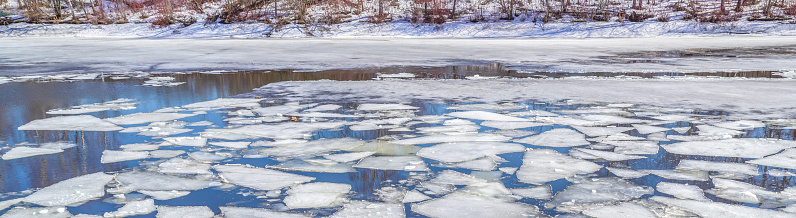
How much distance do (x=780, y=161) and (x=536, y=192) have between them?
51.3 inches

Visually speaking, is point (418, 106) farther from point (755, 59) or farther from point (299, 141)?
point (755, 59)

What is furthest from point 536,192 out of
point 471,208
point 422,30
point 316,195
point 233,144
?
point 422,30

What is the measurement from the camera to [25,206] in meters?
2.08

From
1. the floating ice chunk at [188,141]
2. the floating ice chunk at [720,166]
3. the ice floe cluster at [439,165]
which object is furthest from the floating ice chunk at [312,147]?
the floating ice chunk at [720,166]

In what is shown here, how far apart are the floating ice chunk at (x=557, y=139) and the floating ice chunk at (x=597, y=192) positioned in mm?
687

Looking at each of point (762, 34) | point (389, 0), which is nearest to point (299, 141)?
point (762, 34)

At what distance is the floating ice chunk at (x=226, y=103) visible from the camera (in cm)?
445

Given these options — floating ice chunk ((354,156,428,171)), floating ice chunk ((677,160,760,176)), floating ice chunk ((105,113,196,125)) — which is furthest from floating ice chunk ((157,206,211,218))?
floating ice chunk ((677,160,760,176))

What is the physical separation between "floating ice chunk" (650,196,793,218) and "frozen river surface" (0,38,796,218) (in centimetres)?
1

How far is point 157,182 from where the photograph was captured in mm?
2385

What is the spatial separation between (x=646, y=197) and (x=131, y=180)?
2023 millimetres

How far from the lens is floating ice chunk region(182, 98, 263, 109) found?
14.6 feet

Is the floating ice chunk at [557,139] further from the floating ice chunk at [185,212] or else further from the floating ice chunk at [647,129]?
the floating ice chunk at [185,212]

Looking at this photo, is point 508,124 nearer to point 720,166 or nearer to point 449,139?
point 449,139
